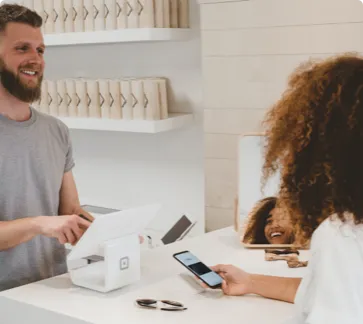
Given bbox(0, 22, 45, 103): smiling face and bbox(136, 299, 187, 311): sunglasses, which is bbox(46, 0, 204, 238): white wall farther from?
bbox(136, 299, 187, 311): sunglasses

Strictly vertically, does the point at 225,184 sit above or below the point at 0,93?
below

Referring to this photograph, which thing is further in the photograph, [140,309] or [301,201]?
[140,309]

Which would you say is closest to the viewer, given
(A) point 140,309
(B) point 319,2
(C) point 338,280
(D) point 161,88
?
(C) point 338,280

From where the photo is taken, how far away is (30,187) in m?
2.03

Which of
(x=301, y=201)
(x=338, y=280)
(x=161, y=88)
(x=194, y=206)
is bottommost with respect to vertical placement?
(x=194, y=206)

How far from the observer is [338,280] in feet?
3.94

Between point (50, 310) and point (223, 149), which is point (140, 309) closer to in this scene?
point (50, 310)

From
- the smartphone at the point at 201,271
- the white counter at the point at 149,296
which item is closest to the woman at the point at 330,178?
the white counter at the point at 149,296

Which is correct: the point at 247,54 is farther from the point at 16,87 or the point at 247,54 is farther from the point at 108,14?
the point at 16,87

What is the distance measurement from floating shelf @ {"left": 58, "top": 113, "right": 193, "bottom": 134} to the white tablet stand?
3.51 ft

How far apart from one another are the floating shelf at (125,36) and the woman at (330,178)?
61.3 inches

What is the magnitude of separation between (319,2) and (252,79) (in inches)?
15.1

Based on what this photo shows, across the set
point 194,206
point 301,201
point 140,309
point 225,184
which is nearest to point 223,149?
point 225,184

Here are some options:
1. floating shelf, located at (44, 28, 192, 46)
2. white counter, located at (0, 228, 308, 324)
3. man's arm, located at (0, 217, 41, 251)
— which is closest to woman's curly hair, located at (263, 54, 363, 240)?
white counter, located at (0, 228, 308, 324)
